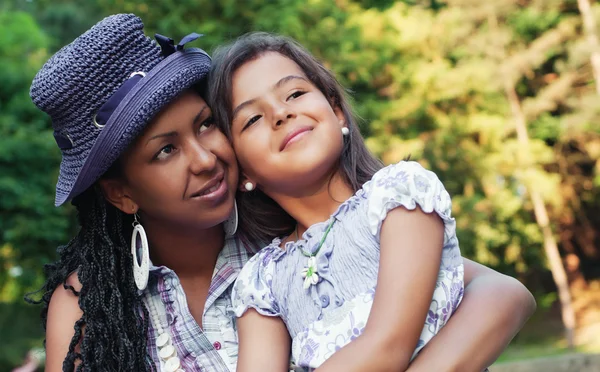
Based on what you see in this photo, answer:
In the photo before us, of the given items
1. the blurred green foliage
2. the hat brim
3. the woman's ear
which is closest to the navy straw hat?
the hat brim

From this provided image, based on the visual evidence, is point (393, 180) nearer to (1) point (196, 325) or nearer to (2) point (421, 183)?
(2) point (421, 183)

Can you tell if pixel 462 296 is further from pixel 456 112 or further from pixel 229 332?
pixel 456 112

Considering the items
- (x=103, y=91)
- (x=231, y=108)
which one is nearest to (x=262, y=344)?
(x=231, y=108)

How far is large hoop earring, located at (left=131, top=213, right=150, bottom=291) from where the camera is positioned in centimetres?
227

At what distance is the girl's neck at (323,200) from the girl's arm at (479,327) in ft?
1.58

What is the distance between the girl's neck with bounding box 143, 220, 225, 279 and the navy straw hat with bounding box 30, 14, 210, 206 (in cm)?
35

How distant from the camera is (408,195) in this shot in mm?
1967

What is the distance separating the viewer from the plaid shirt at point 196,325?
2367mm

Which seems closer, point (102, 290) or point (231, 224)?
point (102, 290)

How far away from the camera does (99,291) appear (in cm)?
224

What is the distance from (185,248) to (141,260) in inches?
6.7

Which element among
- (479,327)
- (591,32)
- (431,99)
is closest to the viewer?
(479,327)

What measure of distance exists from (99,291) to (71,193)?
1.01 feet

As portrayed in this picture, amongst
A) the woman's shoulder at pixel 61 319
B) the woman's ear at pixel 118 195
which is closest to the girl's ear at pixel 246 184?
the woman's ear at pixel 118 195
